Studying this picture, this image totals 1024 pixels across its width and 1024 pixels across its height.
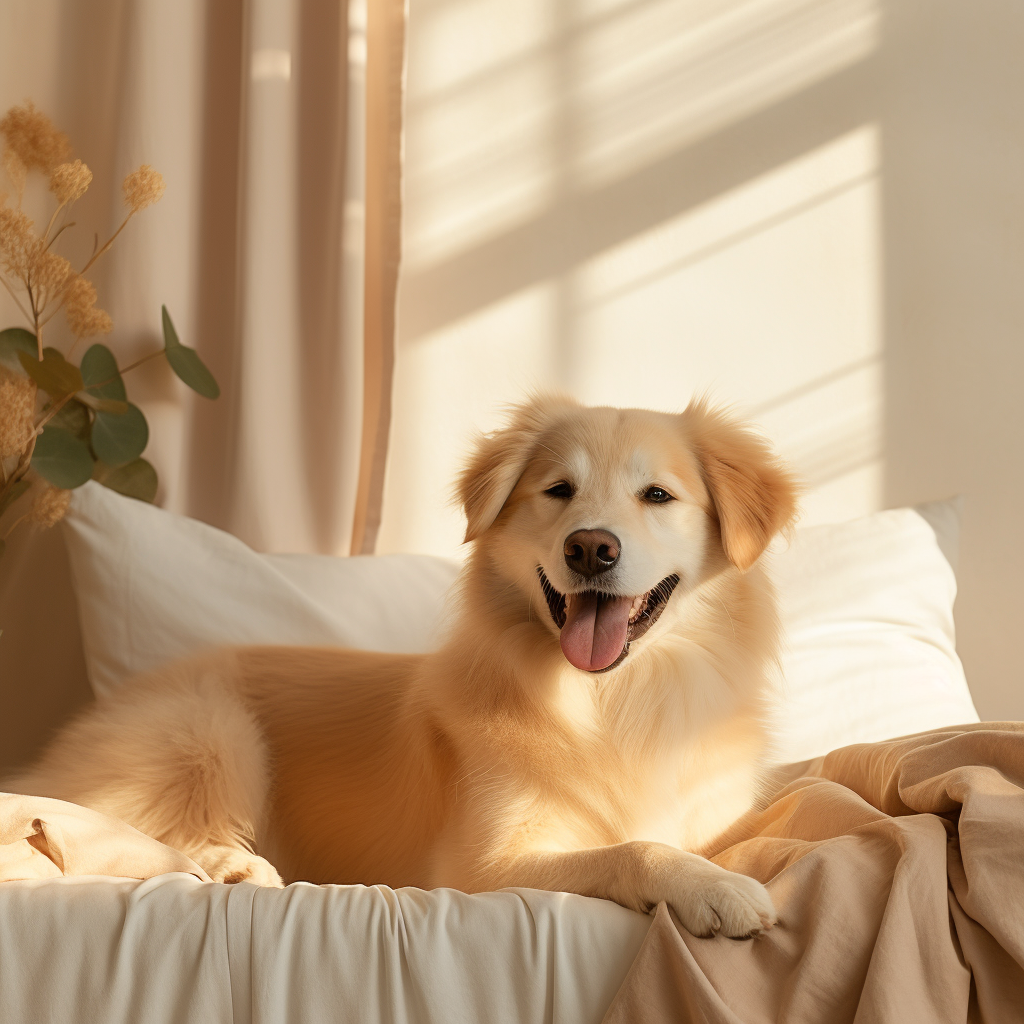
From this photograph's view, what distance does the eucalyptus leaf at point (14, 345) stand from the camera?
2412 mm

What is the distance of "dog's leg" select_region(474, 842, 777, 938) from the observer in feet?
3.64

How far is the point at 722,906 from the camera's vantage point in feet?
3.65

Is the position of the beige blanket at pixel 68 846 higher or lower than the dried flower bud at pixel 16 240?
lower

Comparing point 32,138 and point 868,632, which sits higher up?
point 32,138

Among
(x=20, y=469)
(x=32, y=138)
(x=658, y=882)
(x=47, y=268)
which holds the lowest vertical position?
(x=658, y=882)

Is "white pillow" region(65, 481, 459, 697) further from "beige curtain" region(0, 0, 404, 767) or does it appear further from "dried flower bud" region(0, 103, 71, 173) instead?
"dried flower bud" region(0, 103, 71, 173)

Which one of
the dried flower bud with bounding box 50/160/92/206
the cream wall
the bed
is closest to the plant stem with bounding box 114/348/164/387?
the dried flower bud with bounding box 50/160/92/206

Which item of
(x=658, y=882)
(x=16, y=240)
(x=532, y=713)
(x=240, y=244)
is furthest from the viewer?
(x=240, y=244)

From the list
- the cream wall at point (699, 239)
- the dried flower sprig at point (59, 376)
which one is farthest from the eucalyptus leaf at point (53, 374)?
the cream wall at point (699, 239)

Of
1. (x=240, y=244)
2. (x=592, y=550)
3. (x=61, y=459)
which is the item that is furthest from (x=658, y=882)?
(x=240, y=244)

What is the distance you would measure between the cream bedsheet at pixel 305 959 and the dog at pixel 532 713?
7.9 inches

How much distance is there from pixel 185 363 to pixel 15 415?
1.56 feet

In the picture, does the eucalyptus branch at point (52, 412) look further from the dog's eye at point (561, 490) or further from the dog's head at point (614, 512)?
the dog's eye at point (561, 490)

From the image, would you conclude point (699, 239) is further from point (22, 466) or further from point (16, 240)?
point (22, 466)
